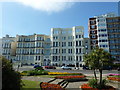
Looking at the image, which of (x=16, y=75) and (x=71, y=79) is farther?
(x=71, y=79)

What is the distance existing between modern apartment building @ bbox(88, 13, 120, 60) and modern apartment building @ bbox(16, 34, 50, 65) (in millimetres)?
22613

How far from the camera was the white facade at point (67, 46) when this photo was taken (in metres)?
57.9

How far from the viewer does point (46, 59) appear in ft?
203

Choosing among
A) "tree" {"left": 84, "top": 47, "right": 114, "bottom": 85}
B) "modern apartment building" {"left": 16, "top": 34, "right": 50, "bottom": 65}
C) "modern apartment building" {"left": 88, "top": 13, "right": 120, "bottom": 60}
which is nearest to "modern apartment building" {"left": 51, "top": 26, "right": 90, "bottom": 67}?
"modern apartment building" {"left": 16, "top": 34, "right": 50, "bottom": 65}

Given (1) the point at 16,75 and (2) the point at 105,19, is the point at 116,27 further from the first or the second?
(1) the point at 16,75

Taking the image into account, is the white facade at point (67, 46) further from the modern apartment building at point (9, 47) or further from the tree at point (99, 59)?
the tree at point (99, 59)

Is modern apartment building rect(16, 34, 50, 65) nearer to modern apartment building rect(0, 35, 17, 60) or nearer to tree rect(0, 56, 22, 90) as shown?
modern apartment building rect(0, 35, 17, 60)

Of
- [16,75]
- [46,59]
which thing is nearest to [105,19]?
[46,59]

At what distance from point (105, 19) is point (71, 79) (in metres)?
49.0


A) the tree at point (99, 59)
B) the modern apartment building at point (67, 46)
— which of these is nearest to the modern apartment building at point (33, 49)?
the modern apartment building at point (67, 46)

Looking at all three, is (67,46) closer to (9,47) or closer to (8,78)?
(9,47)

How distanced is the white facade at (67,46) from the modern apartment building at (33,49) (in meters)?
4.28

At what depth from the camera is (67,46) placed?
198 feet

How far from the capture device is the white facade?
57.9 m
